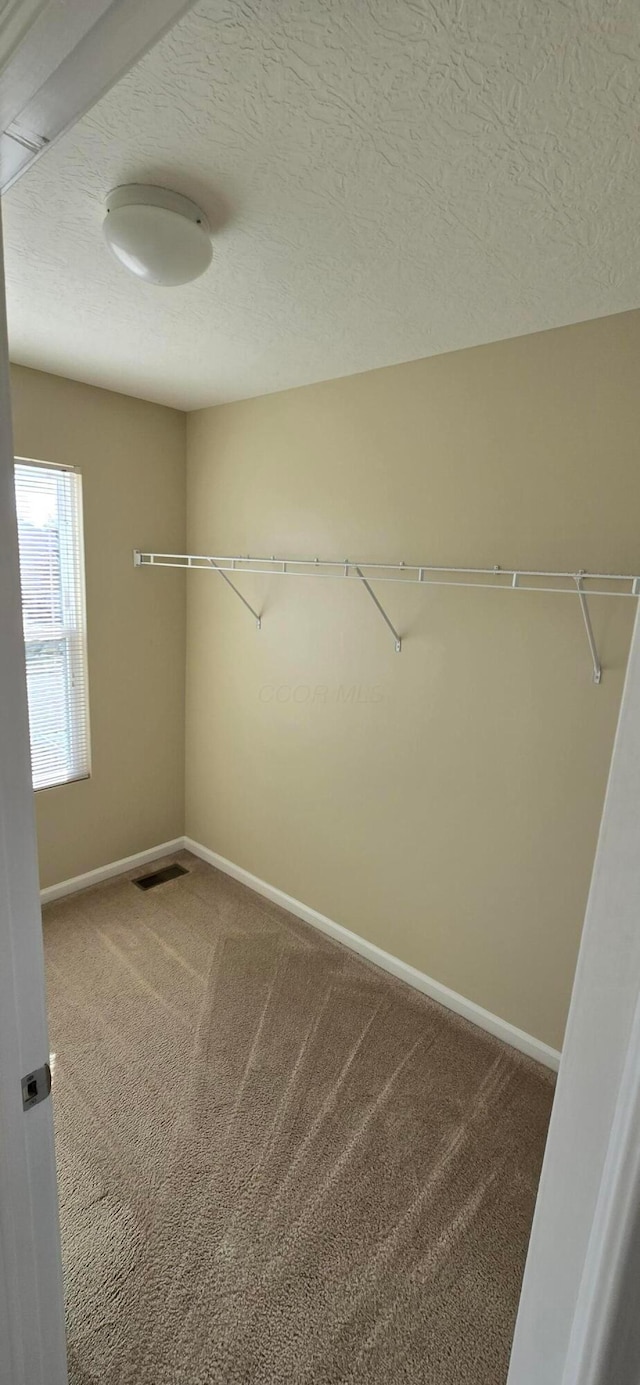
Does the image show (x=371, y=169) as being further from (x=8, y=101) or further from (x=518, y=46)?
(x=8, y=101)

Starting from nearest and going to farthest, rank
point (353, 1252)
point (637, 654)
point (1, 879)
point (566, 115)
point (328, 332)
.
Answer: point (637, 654), point (1, 879), point (566, 115), point (353, 1252), point (328, 332)

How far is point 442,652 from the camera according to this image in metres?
2.25

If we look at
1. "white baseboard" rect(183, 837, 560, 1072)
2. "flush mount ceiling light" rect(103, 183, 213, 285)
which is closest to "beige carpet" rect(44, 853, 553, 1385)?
"white baseboard" rect(183, 837, 560, 1072)

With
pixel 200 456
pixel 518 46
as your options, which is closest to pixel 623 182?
pixel 518 46

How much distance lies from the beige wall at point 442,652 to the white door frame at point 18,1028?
5.49ft

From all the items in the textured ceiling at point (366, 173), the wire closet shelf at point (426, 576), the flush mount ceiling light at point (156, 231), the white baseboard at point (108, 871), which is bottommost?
the white baseboard at point (108, 871)

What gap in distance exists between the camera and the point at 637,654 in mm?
608

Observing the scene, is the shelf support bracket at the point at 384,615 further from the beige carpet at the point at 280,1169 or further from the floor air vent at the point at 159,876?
the floor air vent at the point at 159,876

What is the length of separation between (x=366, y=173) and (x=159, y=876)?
3.19 m

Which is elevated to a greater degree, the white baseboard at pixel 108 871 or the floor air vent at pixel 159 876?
the white baseboard at pixel 108 871

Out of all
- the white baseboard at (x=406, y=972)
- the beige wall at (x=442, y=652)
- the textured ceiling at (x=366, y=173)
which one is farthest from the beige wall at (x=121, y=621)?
the textured ceiling at (x=366, y=173)

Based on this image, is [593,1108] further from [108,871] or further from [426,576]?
[108,871]

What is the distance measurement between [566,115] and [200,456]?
7.92ft

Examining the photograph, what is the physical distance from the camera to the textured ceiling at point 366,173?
2.81ft
